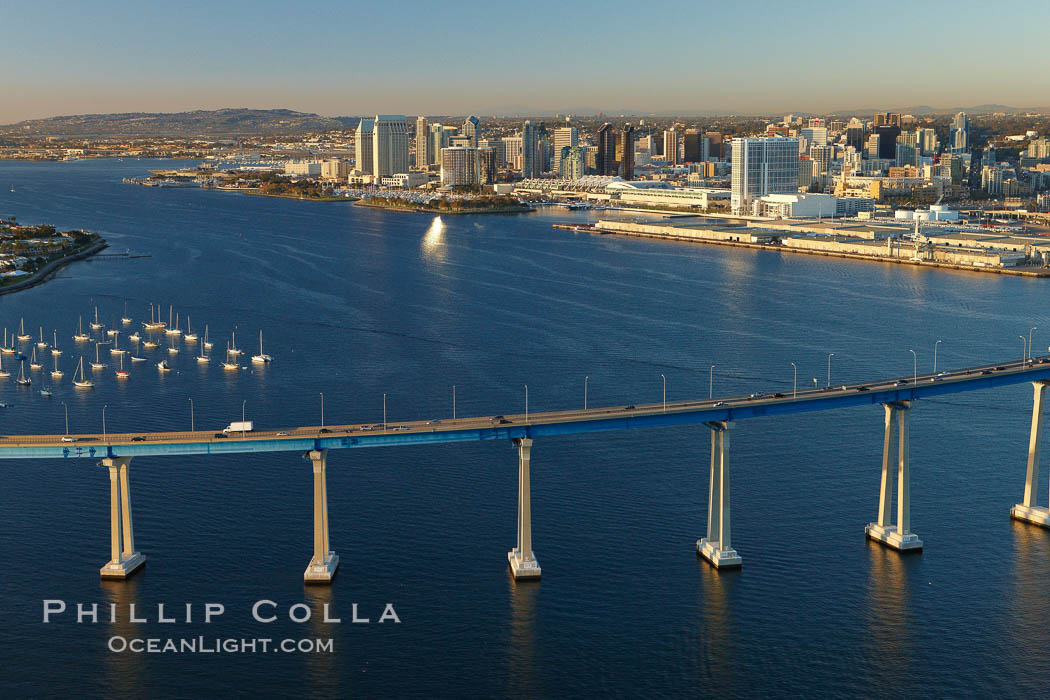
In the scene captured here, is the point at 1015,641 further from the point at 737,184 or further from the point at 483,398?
the point at 737,184

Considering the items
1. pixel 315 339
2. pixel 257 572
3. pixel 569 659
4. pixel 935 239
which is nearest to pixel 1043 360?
pixel 569 659

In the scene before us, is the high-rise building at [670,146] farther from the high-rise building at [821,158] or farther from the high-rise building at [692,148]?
the high-rise building at [821,158]

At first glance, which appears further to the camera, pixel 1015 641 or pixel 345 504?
pixel 345 504

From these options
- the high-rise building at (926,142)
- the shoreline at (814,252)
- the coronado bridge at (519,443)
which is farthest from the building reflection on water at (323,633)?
the high-rise building at (926,142)

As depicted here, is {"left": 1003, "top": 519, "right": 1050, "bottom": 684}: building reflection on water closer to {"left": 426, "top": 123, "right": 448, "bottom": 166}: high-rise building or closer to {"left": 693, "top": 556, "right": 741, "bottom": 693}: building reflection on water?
{"left": 693, "top": 556, "right": 741, "bottom": 693}: building reflection on water

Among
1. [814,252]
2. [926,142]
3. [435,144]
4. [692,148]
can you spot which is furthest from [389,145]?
[814,252]
